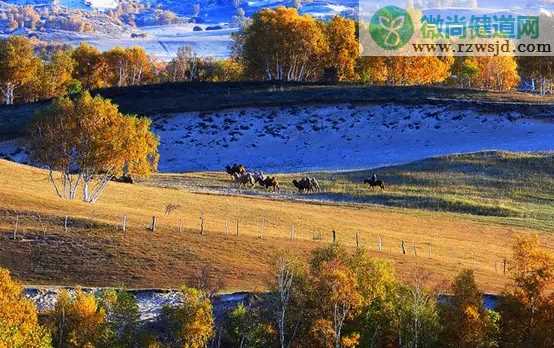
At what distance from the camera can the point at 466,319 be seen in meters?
38.1

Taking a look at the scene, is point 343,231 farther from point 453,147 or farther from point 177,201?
point 453,147

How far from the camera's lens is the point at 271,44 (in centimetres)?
14550

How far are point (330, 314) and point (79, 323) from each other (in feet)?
34.7

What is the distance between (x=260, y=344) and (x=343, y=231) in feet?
73.3

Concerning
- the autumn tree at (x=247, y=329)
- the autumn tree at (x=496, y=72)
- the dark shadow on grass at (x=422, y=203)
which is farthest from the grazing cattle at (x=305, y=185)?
the autumn tree at (x=496, y=72)

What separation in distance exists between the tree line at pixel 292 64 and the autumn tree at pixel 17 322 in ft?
363

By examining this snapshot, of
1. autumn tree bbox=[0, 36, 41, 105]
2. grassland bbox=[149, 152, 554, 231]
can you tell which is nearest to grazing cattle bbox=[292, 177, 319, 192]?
grassland bbox=[149, 152, 554, 231]

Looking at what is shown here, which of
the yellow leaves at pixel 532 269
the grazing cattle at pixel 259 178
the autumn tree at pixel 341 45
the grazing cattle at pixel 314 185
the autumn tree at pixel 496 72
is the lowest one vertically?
the grazing cattle at pixel 314 185

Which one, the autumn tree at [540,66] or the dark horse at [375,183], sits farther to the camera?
the autumn tree at [540,66]

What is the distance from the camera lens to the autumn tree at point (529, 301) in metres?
38.3

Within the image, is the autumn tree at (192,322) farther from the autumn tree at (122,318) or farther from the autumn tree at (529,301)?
the autumn tree at (529,301)

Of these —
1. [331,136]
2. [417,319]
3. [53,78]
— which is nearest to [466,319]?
[417,319]

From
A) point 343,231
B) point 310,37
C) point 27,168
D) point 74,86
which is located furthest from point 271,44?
point 343,231

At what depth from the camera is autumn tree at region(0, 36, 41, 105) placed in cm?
14862
